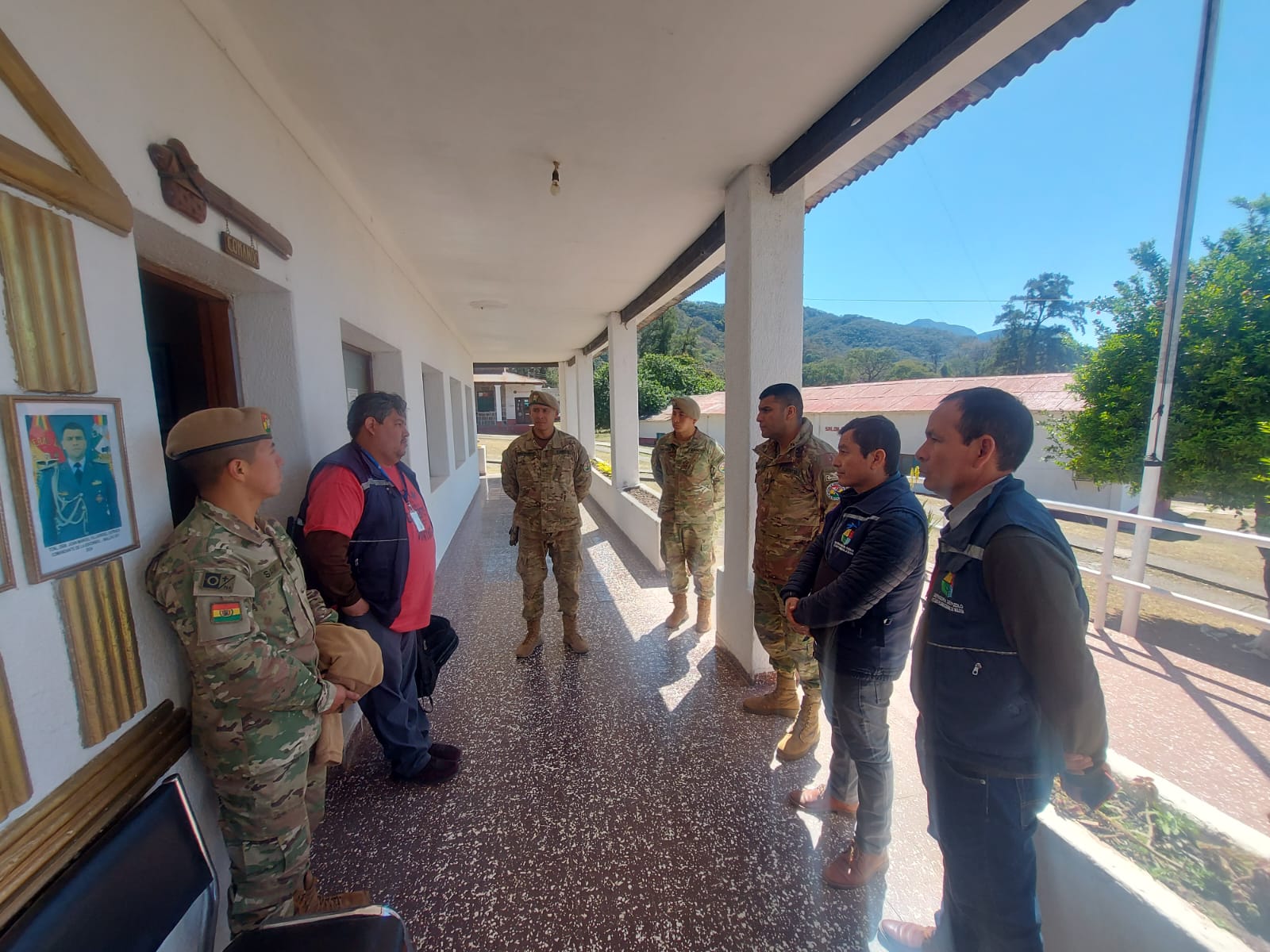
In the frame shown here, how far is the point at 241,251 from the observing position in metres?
1.71

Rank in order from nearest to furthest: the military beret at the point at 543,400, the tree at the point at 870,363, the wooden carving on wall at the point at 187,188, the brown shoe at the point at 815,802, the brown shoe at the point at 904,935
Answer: the wooden carving on wall at the point at 187,188
the brown shoe at the point at 904,935
the brown shoe at the point at 815,802
the military beret at the point at 543,400
the tree at the point at 870,363

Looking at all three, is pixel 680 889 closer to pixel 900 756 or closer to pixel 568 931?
pixel 568 931

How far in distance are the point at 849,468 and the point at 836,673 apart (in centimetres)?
73

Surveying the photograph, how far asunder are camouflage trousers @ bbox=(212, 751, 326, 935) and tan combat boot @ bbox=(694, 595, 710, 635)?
9.07 ft

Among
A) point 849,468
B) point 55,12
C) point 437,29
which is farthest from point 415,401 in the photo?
point 849,468

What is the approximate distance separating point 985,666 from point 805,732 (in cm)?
140

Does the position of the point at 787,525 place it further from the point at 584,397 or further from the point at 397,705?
the point at 584,397

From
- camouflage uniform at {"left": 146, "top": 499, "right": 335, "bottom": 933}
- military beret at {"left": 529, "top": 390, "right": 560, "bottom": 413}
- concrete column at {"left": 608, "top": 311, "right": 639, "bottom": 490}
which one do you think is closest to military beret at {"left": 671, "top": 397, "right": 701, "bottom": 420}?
military beret at {"left": 529, "top": 390, "right": 560, "bottom": 413}

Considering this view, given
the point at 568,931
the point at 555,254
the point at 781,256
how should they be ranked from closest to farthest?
the point at 568,931 → the point at 781,256 → the point at 555,254

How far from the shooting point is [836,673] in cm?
178

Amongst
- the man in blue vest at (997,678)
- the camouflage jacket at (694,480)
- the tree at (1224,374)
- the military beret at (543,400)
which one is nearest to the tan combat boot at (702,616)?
the camouflage jacket at (694,480)

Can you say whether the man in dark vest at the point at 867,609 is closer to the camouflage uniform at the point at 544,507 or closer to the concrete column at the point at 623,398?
the camouflage uniform at the point at 544,507

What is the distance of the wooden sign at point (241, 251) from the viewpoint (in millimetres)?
1635

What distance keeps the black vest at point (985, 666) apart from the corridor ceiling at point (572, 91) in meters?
1.74
